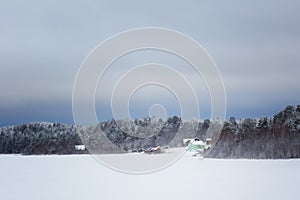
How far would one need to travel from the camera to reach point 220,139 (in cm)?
3659

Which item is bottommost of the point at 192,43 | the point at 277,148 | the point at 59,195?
the point at 59,195

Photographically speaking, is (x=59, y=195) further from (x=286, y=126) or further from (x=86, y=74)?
(x=286, y=126)

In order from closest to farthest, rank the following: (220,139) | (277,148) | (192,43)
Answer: (192,43) < (277,148) < (220,139)

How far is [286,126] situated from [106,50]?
26203 mm

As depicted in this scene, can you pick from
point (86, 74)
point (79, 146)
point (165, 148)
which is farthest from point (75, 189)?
point (79, 146)

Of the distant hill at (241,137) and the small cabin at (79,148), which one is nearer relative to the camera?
the distant hill at (241,137)

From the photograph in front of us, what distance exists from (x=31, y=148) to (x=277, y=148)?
28088mm

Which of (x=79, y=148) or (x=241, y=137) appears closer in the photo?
(x=241, y=137)

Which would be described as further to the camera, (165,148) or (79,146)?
(79,146)

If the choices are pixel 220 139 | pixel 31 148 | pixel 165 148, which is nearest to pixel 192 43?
pixel 165 148

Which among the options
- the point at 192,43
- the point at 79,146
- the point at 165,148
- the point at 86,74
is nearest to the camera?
the point at 86,74

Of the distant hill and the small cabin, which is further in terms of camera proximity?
the small cabin

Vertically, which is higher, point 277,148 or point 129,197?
point 277,148

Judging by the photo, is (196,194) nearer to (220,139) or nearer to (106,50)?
(106,50)
